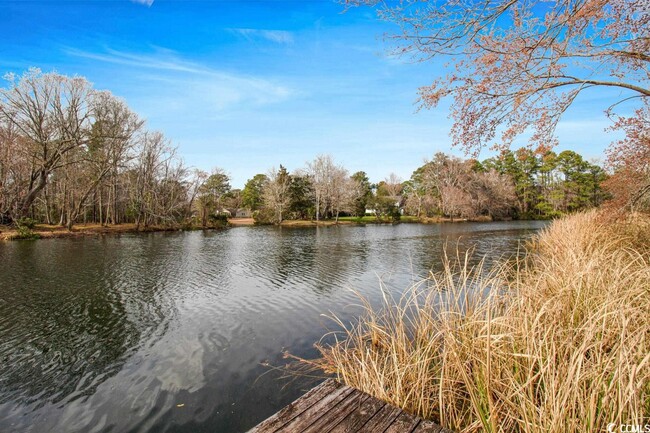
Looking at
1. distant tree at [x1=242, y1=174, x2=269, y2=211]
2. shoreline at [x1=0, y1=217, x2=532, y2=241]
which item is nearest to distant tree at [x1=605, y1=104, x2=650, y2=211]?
shoreline at [x1=0, y1=217, x2=532, y2=241]

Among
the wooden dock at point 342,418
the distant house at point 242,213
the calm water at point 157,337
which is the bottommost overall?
the calm water at point 157,337

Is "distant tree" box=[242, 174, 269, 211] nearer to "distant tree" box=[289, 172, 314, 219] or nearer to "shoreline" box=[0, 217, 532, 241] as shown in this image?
"distant tree" box=[289, 172, 314, 219]

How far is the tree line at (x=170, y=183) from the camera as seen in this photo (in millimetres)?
24609

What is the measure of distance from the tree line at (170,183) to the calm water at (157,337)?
6.14 m

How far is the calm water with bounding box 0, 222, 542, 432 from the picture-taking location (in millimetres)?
4230

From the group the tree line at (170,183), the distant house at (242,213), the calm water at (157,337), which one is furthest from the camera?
the distant house at (242,213)

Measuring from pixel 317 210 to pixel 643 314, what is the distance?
4665 centimetres

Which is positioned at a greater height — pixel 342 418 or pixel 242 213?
pixel 242 213

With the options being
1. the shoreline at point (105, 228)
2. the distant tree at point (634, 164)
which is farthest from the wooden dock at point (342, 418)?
the shoreline at point (105, 228)

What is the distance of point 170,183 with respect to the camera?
1578 inches

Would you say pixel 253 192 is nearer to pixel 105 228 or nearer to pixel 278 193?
pixel 278 193

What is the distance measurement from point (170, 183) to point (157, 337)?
37918 millimetres

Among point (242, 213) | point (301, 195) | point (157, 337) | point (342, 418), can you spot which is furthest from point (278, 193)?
point (342, 418)

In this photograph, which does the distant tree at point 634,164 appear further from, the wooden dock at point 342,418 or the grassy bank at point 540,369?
the wooden dock at point 342,418
